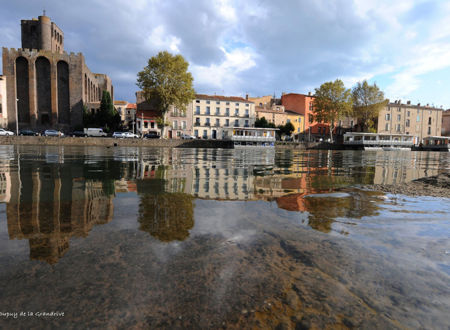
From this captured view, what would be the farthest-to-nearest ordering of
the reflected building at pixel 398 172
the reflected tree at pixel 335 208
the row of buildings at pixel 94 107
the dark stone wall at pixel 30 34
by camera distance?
the dark stone wall at pixel 30 34 → the row of buildings at pixel 94 107 → the reflected building at pixel 398 172 → the reflected tree at pixel 335 208

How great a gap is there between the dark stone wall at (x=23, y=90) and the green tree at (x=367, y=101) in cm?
6589

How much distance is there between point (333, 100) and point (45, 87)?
55.7 m

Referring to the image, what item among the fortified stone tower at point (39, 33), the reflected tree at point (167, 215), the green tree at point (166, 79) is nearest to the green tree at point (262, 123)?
the green tree at point (166, 79)

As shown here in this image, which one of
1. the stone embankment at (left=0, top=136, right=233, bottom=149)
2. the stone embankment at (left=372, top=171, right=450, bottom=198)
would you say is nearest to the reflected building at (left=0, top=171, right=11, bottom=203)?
the stone embankment at (left=372, top=171, right=450, bottom=198)

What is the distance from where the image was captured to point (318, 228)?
9.04 ft

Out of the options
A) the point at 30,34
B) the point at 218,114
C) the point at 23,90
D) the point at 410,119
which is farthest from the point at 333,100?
the point at 30,34

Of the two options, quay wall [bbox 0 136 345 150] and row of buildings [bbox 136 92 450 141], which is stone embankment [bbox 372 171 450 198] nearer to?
quay wall [bbox 0 136 345 150]

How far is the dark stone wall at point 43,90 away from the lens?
50250 mm

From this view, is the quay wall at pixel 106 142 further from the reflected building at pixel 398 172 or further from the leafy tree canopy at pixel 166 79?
the reflected building at pixel 398 172

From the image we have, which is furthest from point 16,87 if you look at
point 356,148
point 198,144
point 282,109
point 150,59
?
point 356,148

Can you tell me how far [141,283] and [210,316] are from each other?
0.49 meters

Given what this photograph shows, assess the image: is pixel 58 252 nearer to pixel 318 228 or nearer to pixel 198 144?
pixel 318 228

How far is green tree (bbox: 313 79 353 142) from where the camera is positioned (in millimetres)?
56844

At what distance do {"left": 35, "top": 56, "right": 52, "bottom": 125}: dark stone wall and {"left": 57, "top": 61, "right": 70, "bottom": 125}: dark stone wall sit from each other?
1591 mm
